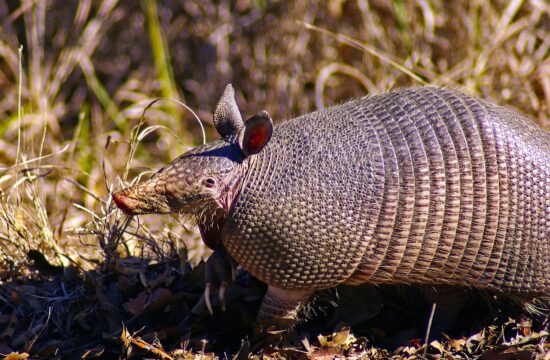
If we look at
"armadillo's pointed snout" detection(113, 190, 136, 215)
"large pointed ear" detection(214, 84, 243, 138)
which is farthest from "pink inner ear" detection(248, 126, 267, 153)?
"armadillo's pointed snout" detection(113, 190, 136, 215)

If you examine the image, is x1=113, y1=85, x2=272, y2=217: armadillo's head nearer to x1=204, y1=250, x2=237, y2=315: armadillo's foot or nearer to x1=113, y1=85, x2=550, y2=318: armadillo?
x1=113, y1=85, x2=550, y2=318: armadillo

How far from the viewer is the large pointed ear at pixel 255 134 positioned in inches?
148

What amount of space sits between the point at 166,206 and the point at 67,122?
20.4ft

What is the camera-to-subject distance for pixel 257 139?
3.88 m

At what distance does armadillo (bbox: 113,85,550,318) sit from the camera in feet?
12.6

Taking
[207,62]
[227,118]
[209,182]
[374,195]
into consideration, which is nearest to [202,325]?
[209,182]

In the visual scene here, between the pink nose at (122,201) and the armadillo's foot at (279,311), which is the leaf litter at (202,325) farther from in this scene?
the pink nose at (122,201)

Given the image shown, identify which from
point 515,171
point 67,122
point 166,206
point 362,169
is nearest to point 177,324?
point 166,206

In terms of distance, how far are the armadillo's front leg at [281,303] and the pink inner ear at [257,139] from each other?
0.77 metres

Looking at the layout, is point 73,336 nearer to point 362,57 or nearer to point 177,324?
point 177,324

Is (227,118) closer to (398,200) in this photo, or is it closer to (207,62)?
(398,200)

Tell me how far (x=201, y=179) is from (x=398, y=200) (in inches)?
36.8

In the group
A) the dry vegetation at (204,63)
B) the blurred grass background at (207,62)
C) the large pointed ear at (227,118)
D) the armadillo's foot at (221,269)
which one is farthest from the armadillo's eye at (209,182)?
the blurred grass background at (207,62)

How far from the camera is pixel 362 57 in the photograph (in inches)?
336
